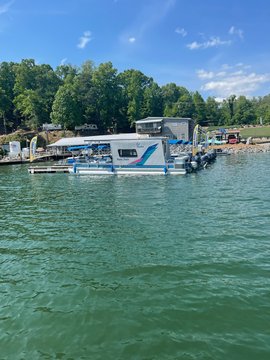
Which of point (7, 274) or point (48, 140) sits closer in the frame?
point (7, 274)

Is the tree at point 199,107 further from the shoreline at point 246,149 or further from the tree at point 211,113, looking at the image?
the shoreline at point 246,149

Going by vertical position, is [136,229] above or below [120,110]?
below

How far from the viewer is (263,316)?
7598 mm

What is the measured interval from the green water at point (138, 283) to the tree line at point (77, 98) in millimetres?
86911

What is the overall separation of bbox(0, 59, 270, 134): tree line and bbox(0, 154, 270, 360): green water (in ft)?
285

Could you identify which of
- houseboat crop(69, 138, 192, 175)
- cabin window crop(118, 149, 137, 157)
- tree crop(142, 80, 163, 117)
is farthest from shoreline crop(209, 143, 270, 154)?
tree crop(142, 80, 163, 117)

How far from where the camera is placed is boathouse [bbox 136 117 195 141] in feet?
271

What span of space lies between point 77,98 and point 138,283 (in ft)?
330

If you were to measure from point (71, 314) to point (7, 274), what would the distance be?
394 cm

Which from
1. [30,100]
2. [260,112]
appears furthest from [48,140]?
[260,112]

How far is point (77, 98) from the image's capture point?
104m

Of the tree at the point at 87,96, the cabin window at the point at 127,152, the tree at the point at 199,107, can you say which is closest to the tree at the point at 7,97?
the tree at the point at 87,96

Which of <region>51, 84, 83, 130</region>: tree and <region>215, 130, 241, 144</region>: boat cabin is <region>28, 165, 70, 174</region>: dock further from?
<region>51, 84, 83, 130</region>: tree

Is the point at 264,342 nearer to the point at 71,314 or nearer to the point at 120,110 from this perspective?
the point at 71,314
